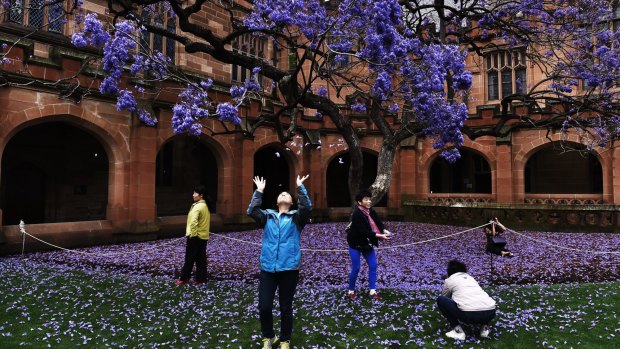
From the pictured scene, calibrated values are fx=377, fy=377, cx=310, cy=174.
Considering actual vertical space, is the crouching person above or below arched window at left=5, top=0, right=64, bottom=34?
below

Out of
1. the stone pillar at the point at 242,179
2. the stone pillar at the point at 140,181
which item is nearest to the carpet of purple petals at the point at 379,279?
the stone pillar at the point at 140,181

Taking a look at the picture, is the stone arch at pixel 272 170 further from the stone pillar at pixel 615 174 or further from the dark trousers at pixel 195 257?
the stone pillar at pixel 615 174

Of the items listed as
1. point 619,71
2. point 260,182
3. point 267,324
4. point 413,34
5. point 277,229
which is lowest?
point 267,324

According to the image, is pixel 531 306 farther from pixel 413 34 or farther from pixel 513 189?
pixel 513 189

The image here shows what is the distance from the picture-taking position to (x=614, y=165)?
563 inches

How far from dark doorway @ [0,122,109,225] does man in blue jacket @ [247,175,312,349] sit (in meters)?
12.9

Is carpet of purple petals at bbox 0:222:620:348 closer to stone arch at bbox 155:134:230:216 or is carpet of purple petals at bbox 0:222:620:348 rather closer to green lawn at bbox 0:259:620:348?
green lawn at bbox 0:259:620:348

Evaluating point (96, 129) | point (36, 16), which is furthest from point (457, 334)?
point (36, 16)

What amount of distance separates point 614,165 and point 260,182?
16.1 metres

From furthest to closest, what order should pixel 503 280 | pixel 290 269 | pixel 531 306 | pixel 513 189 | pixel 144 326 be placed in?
pixel 513 189 → pixel 503 280 → pixel 531 306 → pixel 144 326 → pixel 290 269

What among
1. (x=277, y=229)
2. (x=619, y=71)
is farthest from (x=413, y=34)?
(x=277, y=229)

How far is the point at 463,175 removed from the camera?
21812mm

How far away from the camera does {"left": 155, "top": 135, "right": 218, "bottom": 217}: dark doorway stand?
15.9m

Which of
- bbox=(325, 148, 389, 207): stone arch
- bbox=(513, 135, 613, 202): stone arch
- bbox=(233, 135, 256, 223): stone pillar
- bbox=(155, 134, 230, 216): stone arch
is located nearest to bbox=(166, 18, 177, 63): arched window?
bbox=(155, 134, 230, 216): stone arch
